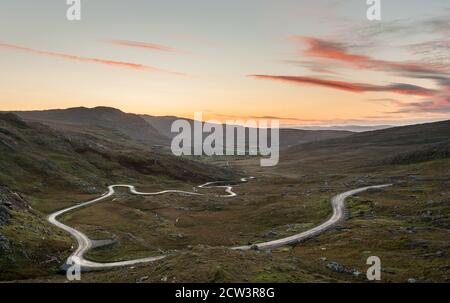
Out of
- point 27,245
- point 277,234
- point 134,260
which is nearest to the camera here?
point 134,260

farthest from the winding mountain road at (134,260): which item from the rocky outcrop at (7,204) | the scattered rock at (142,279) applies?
the scattered rock at (142,279)

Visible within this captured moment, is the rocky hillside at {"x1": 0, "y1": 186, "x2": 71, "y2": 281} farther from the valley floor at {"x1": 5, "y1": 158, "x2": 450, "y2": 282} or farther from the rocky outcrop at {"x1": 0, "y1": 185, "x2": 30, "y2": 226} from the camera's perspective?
the valley floor at {"x1": 5, "y1": 158, "x2": 450, "y2": 282}

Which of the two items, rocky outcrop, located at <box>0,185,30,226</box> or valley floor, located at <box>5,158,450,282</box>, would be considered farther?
rocky outcrop, located at <box>0,185,30,226</box>
